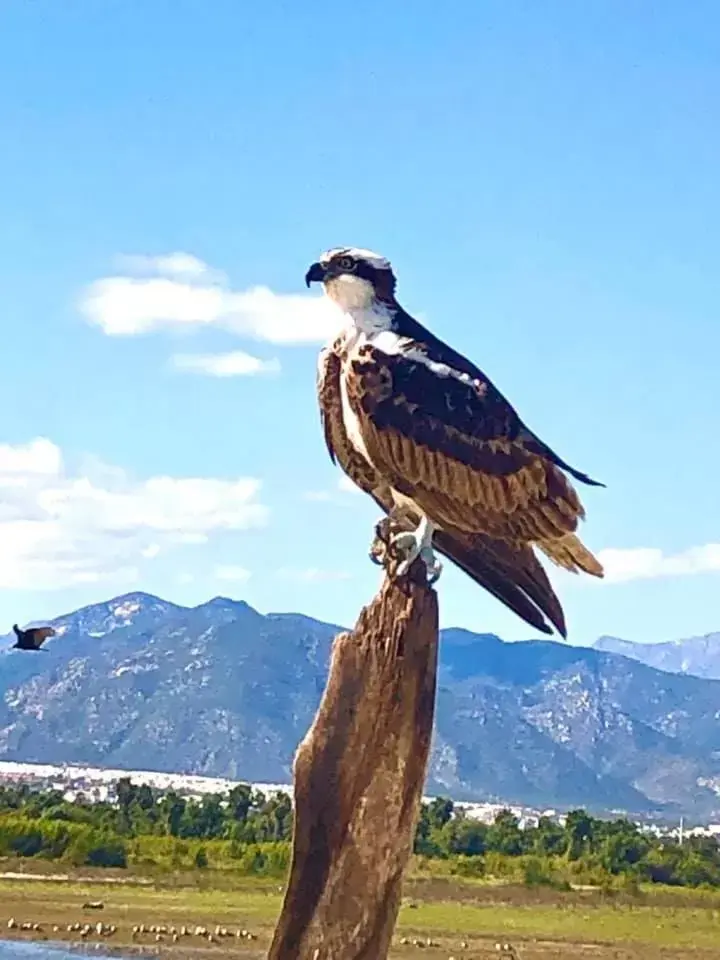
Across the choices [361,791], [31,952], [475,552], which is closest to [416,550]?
[475,552]

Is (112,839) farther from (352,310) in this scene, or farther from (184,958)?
(352,310)

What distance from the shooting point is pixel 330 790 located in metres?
7.12

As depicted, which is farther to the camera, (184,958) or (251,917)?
(251,917)

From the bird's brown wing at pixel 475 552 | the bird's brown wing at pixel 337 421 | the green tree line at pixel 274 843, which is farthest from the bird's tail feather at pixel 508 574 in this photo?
the green tree line at pixel 274 843

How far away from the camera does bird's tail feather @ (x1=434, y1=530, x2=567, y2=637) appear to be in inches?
332

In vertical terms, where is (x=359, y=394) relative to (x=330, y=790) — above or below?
above

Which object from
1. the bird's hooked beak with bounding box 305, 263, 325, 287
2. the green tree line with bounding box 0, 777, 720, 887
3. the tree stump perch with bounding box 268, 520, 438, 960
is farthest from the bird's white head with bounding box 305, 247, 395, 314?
the green tree line with bounding box 0, 777, 720, 887

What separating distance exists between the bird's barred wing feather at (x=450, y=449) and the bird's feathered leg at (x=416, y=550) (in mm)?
325

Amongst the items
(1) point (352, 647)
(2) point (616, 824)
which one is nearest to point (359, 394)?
(1) point (352, 647)

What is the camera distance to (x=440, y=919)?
46594 millimetres

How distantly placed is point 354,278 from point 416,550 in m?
1.46

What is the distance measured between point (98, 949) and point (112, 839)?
15794mm

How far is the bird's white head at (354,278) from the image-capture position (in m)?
8.74

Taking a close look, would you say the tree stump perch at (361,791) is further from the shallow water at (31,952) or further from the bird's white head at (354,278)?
the shallow water at (31,952)
